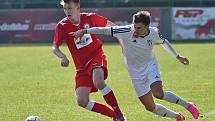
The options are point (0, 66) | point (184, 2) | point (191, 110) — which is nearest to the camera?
point (191, 110)

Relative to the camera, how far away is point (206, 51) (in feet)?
83.7

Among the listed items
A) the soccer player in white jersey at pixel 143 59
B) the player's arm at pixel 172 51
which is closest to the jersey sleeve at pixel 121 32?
the soccer player in white jersey at pixel 143 59

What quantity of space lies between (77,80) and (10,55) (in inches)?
671

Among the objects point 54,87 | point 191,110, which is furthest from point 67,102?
point 191,110

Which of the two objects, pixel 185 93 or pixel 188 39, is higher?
pixel 185 93

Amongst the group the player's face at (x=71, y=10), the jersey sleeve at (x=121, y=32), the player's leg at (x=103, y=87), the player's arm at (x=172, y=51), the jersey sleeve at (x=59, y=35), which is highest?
the player's face at (x=71, y=10)

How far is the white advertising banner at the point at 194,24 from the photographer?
32.7 metres

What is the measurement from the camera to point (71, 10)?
335 inches

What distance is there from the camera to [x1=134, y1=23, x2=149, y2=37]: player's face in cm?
778

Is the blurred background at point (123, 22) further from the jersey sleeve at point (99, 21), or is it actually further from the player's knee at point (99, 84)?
the player's knee at point (99, 84)

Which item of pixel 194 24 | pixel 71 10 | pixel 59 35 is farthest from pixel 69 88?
pixel 194 24

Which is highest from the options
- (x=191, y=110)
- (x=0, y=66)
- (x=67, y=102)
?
(x=191, y=110)

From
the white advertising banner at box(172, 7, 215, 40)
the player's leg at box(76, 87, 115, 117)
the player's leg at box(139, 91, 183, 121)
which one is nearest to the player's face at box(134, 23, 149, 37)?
the player's leg at box(139, 91, 183, 121)

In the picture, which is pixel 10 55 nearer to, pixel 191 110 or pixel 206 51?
pixel 206 51
